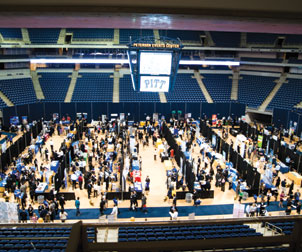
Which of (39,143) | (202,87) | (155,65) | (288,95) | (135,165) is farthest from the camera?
(202,87)

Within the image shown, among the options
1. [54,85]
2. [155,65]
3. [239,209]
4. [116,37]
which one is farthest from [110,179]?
Result: [116,37]

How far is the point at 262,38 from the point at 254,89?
23.1 ft

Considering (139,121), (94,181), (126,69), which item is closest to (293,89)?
(139,121)

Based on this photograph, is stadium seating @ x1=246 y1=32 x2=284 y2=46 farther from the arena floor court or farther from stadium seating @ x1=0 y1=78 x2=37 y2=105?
stadium seating @ x1=0 y1=78 x2=37 y2=105

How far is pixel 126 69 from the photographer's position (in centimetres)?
4044

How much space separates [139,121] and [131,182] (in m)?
16.2

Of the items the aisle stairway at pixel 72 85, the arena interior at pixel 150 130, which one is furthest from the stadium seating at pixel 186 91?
the aisle stairway at pixel 72 85

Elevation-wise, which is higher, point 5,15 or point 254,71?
point 254,71

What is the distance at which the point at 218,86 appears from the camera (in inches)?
1570

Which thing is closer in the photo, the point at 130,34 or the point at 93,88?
the point at 93,88

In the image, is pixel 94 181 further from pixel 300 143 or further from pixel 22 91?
pixel 22 91

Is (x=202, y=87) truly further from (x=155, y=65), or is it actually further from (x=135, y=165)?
(x=155, y=65)

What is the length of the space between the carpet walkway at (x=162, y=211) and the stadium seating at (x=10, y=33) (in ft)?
86.1

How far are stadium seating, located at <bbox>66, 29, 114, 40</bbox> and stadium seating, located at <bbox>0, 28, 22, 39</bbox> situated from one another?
6188mm
